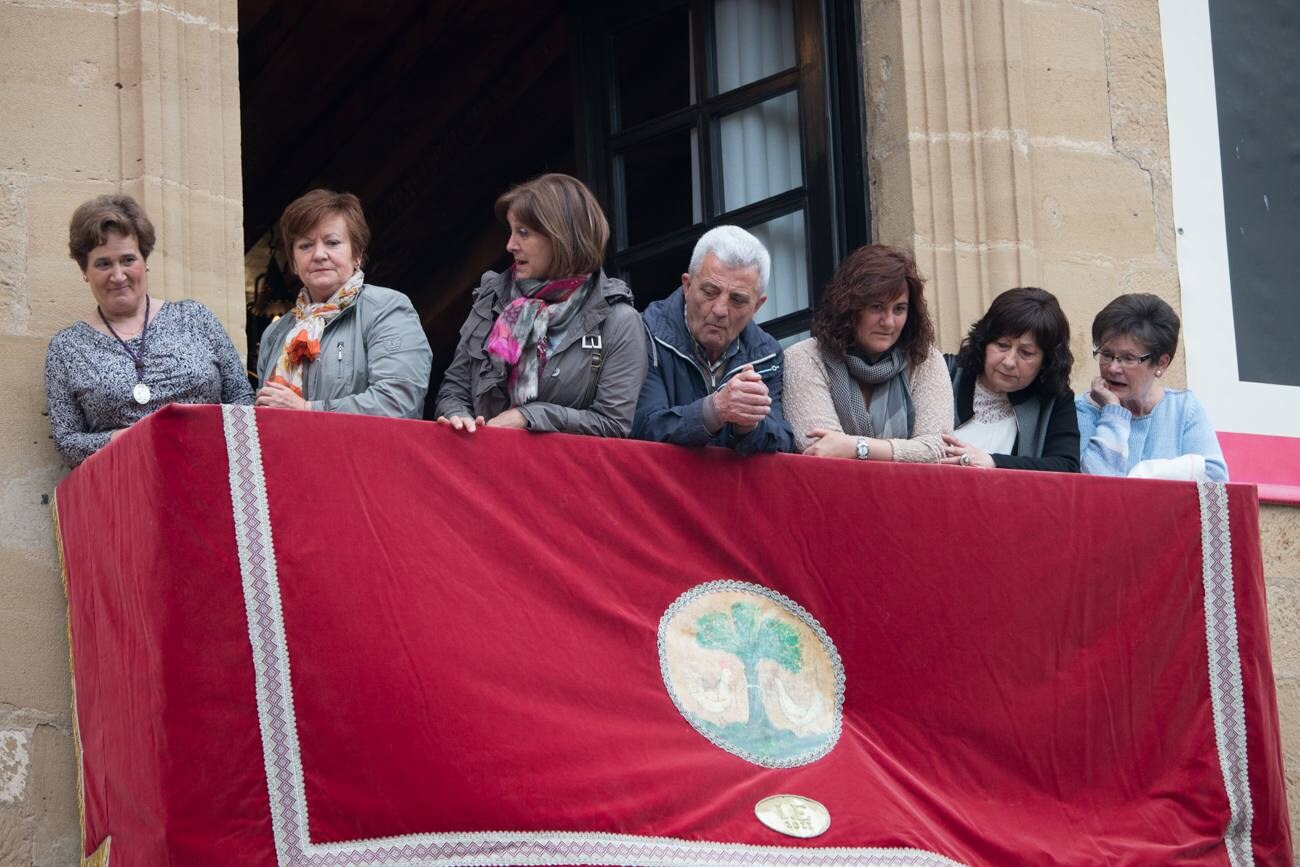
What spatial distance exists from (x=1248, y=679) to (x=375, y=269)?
638cm

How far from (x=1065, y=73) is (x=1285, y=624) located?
190 centimetres

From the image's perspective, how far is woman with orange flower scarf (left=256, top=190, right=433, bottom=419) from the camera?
5309mm

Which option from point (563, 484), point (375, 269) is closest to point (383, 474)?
point (563, 484)

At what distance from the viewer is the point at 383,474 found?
4.83 metres

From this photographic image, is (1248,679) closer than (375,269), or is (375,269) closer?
(1248,679)

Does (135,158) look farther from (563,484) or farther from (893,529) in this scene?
(893,529)

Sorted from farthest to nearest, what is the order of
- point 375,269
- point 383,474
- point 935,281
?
point 375,269 < point 935,281 < point 383,474

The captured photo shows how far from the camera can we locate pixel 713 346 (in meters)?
5.54

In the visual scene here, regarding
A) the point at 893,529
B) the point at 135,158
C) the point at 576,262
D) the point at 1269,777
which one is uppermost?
the point at 135,158

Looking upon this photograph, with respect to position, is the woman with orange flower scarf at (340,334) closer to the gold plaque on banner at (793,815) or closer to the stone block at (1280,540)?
the gold plaque on banner at (793,815)

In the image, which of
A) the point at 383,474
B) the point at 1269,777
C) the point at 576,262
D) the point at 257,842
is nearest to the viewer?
the point at 257,842

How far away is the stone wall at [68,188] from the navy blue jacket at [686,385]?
1234 mm

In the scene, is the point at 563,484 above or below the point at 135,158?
below

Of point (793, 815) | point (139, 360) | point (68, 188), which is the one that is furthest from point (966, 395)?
point (68, 188)
